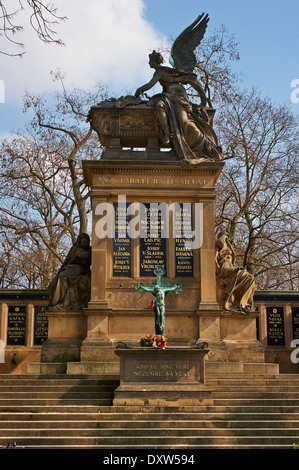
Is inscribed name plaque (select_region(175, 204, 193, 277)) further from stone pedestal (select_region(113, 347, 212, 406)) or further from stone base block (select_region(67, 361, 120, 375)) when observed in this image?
stone pedestal (select_region(113, 347, 212, 406))

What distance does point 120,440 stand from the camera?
1234 cm

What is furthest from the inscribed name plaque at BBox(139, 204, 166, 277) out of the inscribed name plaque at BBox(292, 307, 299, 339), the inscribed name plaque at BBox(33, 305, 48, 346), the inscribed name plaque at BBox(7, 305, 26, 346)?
the inscribed name plaque at BBox(292, 307, 299, 339)

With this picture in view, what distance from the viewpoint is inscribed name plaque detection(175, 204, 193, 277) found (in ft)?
60.7

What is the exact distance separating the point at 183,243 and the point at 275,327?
8.08 meters

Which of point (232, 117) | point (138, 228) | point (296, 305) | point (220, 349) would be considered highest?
point (232, 117)

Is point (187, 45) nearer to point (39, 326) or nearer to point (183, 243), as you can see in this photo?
point (183, 243)

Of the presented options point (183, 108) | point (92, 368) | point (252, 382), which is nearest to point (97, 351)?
point (92, 368)

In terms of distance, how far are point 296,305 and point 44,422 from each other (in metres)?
14.2

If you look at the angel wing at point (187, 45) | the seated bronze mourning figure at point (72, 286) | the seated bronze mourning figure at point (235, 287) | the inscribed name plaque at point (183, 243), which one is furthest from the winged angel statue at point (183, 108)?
the seated bronze mourning figure at point (72, 286)

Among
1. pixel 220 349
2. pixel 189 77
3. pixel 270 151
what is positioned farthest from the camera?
pixel 270 151

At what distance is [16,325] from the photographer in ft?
82.0

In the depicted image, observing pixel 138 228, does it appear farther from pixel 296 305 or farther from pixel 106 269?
pixel 296 305

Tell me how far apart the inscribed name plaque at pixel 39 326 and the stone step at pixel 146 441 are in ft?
40.4
